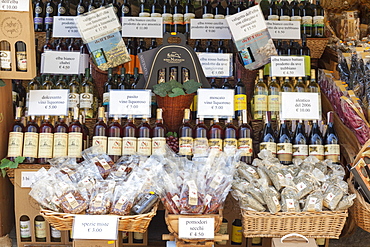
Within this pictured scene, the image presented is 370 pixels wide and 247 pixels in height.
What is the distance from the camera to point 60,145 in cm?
281

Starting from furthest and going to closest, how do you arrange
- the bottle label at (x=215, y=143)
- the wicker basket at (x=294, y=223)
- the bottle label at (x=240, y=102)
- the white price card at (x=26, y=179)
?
the bottle label at (x=240, y=102), the bottle label at (x=215, y=143), the white price card at (x=26, y=179), the wicker basket at (x=294, y=223)

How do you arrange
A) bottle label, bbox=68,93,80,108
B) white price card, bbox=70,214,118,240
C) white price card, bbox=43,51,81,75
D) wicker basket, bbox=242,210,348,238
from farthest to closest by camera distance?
1. white price card, bbox=43,51,81,75
2. bottle label, bbox=68,93,80,108
3. wicker basket, bbox=242,210,348,238
4. white price card, bbox=70,214,118,240

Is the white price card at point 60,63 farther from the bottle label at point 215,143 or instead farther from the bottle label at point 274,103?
the bottle label at point 274,103

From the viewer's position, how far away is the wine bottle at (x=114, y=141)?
279cm

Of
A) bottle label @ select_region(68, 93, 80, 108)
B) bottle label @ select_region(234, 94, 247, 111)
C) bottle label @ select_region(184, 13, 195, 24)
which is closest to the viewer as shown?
bottle label @ select_region(234, 94, 247, 111)

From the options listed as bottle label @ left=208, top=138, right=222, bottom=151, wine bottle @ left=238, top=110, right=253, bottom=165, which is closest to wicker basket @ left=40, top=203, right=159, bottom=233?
bottle label @ left=208, top=138, right=222, bottom=151

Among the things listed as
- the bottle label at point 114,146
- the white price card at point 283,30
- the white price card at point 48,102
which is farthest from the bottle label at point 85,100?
the white price card at point 283,30

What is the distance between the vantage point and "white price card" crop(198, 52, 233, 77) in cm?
329

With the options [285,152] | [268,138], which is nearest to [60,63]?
[268,138]

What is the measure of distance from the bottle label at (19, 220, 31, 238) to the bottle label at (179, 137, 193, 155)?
103cm

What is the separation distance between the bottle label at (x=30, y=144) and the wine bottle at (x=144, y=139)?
64 centimetres

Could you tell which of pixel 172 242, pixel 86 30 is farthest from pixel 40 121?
pixel 172 242

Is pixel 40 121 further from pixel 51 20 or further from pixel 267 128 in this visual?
pixel 267 128

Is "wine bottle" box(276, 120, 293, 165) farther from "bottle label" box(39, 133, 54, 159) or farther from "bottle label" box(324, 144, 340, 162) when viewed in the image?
"bottle label" box(39, 133, 54, 159)
